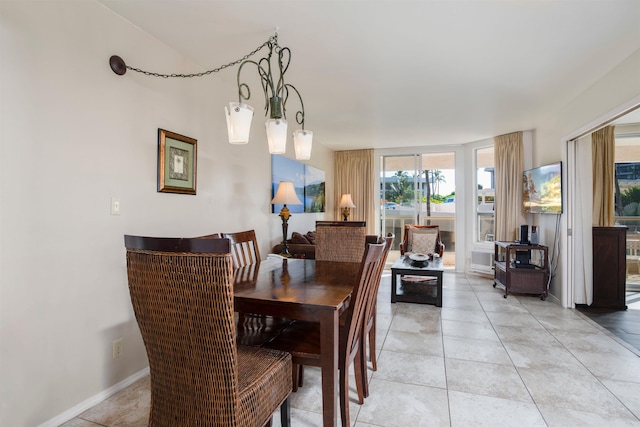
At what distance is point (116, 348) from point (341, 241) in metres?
1.77

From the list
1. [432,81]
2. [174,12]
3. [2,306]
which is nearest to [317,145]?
[432,81]

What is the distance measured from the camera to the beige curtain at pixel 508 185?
4949 mm

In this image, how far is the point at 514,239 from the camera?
5016 millimetres

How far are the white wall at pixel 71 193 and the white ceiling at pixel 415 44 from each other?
9.5 inches

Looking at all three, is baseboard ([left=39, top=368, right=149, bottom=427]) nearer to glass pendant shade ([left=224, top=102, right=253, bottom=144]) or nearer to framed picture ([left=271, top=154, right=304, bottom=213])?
glass pendant shade ([left=224, top=102, right=253, bottom=144])

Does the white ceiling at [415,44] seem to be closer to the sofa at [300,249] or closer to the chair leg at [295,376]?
the sofa at [300,249]

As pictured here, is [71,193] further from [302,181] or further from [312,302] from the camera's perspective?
[302,181]

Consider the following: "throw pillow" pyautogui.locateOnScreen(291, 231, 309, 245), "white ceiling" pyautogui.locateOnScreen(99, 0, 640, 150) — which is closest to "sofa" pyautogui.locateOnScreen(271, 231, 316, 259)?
"throw pillow" pyautogui.locateOnScreen(291, 231, 309, 245)

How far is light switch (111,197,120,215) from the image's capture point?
1916 mm

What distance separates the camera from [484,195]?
222 inches

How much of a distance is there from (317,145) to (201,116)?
3147 mm

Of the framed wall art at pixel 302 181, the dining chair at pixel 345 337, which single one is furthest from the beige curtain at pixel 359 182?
the dining chair at pixel 345 337

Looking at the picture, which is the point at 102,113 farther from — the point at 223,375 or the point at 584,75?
the point at 584,75

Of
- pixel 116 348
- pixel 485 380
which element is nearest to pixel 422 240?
pixel 485 380
